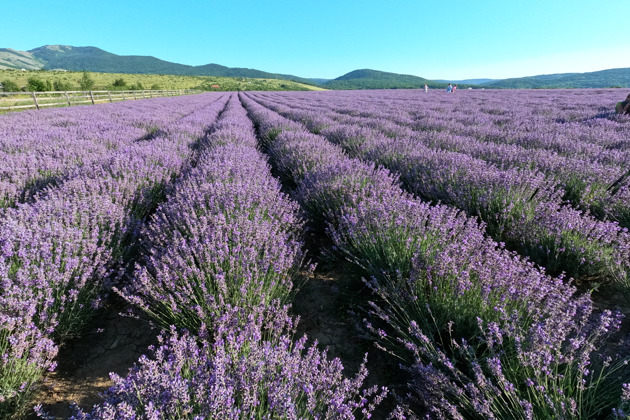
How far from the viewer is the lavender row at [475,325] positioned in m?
1.05

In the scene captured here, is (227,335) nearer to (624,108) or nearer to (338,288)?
(338,288)

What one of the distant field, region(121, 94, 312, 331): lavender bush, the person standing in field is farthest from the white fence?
the person standing in field

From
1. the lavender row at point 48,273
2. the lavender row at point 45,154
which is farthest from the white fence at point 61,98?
the lavender row at point 48,273

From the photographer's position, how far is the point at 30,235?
1758mm

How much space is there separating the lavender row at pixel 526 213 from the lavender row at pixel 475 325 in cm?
37

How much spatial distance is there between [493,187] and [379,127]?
14.0 feet

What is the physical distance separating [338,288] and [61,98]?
21.9 m

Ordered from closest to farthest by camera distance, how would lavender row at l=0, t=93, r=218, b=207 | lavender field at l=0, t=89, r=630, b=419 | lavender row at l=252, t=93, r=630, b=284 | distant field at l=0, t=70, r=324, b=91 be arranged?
Answer: lavender field at l=0, t=89, r=630, b=419, lavender row at l=252, t=93, r=630, b=284, lavender row at l=0, t=93, r=218, b=207, distant field at l=0, t=70, r=324, b=91

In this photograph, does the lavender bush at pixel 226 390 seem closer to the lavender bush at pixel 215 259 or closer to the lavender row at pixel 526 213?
the lavender bush at pixel 215 259

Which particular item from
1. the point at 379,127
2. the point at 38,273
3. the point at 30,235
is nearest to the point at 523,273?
the point at 38,273

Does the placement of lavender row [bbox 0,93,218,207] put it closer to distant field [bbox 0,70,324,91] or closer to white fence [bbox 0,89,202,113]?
white fence [bbox 0,89,202,113]

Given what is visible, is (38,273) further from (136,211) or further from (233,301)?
(136,211)

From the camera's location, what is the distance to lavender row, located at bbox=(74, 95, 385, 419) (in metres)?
0.93

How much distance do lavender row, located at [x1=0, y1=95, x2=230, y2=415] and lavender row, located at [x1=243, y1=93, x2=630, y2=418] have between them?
5.19 ft
